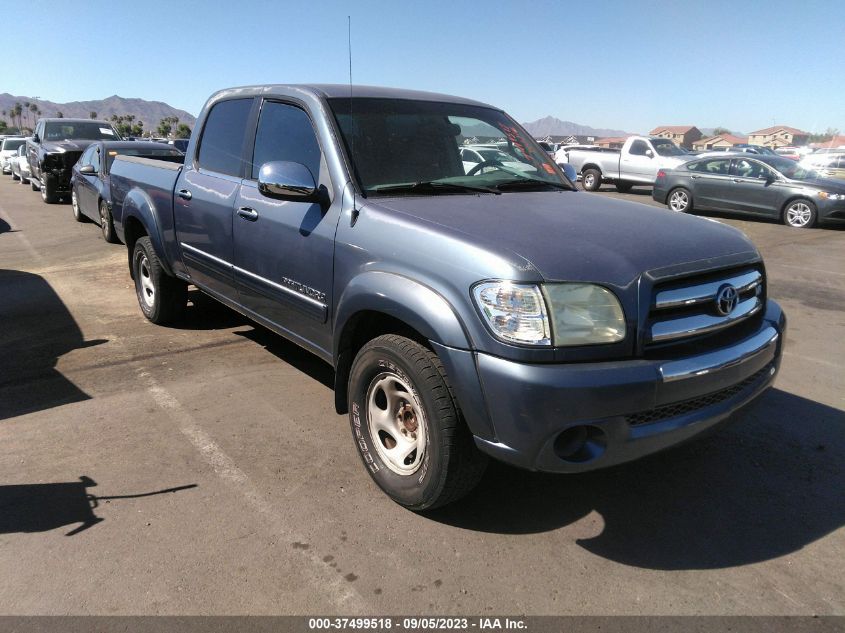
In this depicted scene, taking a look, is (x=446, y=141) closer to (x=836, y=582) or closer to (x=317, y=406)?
(x=317, y=406)

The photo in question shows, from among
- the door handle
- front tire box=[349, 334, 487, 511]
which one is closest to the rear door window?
the door handle

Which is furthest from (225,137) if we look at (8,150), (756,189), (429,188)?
(8,150)

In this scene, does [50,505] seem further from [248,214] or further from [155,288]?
[155,288]

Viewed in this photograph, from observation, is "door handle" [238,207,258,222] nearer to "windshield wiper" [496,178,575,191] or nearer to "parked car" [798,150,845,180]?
"windshield wiper" [496,178,575,191]

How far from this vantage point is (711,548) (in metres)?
2.73

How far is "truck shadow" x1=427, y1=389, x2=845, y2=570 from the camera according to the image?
9.02ft

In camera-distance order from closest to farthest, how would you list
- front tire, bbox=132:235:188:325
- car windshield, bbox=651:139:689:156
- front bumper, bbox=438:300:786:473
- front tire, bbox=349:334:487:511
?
front bumper, bbox=438:300:786:473, front tire, bbox=349:334:487:511, front tire, bbox=132:235:188:325, car windshield, bbox=651:139:689:156

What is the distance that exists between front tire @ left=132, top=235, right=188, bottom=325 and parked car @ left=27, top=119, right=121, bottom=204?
1059 cm

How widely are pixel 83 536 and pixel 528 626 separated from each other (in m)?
1.96

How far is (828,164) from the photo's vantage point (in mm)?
14648

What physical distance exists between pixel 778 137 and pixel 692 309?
136m

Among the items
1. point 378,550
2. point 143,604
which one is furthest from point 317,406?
point 143,604

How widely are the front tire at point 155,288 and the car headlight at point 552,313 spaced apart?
3.94 metres

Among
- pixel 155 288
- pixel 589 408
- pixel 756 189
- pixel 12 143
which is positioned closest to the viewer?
pixel 589 408
